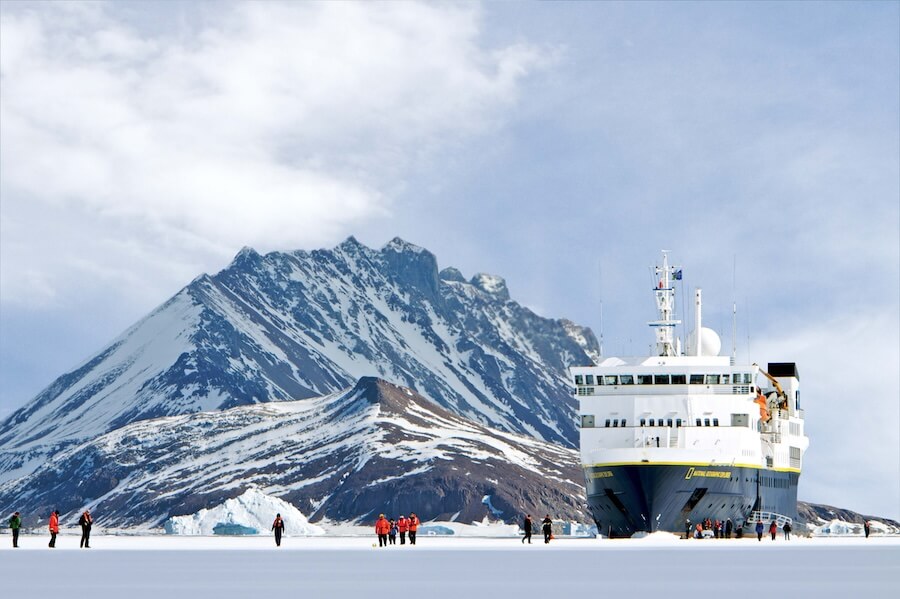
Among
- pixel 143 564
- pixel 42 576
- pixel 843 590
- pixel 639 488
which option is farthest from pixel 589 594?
pixel 639 488

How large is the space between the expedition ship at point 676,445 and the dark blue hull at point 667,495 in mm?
88

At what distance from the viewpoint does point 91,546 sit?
365 feet

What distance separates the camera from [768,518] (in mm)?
144625

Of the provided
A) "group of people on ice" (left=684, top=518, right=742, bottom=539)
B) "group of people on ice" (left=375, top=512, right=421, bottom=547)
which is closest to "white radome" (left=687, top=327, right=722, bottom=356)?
"group of people on ice" (left=684, top=518, right=742, bottom=539)

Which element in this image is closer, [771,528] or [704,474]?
[704,474]

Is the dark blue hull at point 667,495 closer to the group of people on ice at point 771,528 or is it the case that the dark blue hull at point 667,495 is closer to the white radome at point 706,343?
the group of people on ice at point 771,528

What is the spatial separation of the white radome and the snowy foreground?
205ft

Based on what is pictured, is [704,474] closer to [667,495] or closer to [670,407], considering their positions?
[667,495]

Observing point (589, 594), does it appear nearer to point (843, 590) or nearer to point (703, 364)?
point (843, 590)

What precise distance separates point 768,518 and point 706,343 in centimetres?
2747

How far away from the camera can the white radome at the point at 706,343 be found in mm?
165500

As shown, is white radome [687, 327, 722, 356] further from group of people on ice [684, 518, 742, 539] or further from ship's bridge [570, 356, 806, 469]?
group of people on ice [684, 518, 742, 539]

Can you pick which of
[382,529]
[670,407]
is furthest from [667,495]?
[382,529]

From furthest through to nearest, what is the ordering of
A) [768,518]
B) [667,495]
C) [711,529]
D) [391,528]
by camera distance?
[768,518] < [667,495] < [711,529] < [391,528]
